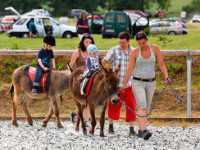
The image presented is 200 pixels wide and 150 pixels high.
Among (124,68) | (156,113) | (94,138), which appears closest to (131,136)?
(94,138)

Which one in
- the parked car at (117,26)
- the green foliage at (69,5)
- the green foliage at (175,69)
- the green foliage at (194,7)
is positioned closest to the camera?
the green foliage at (175,69)

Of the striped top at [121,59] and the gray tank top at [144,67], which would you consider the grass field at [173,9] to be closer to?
the striped top at [121,59]

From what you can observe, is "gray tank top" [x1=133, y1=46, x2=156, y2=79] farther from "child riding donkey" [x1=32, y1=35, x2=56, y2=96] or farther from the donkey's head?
"child riding donkey" [x1=32, y1=35, x2=56, y2=96]

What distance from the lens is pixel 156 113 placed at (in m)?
12.3

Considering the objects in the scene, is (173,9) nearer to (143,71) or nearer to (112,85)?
(143,71)

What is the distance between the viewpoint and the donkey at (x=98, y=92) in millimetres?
8625

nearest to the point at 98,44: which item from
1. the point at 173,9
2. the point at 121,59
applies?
the point at 121,59

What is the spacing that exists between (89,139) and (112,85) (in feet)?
4.35

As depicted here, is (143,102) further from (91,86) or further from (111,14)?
(111,14)

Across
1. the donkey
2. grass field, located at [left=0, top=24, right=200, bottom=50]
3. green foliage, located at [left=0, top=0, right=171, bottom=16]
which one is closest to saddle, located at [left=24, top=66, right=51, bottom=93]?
the donkey

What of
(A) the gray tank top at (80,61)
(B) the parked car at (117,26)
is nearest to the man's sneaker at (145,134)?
(A) the gray tank top at (80,61)

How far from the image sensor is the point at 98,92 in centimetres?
918

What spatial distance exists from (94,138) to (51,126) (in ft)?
5.70

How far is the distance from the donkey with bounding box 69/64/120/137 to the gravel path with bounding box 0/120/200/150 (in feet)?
1.40
